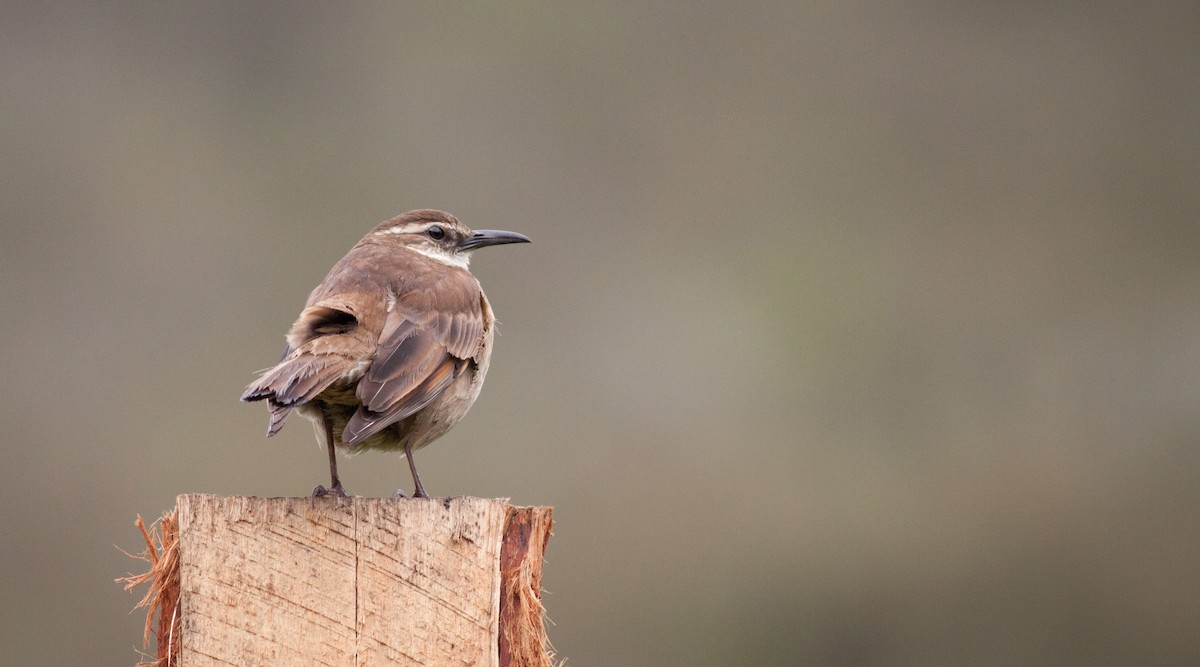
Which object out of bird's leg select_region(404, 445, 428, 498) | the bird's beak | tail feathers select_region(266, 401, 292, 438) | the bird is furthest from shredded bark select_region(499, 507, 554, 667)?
the bird's beak

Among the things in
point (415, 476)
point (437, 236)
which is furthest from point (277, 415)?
point (437, 236)

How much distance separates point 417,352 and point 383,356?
230 millimetres

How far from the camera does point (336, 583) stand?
4.30 meters

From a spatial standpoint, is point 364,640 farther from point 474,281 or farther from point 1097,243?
point 1097,243

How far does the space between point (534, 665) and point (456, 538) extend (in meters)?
0.59

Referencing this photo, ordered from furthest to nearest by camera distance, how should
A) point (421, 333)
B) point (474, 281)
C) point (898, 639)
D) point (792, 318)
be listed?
point (792, 318) → point (898, 639) → point (474, 281) → point (421, 333)

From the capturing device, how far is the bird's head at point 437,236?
7.68 meters

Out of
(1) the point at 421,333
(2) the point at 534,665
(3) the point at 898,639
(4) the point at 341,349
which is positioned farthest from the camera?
(3) the point at 898,639

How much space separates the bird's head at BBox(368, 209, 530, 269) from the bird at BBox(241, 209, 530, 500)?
0.35m

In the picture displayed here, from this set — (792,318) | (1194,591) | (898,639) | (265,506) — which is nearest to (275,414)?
(265,506)

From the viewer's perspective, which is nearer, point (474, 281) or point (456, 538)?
point (456, 538)

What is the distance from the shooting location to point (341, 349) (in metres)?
5.49

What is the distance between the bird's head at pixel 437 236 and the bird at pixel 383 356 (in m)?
0.35

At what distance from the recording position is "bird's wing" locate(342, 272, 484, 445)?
5395 mm
